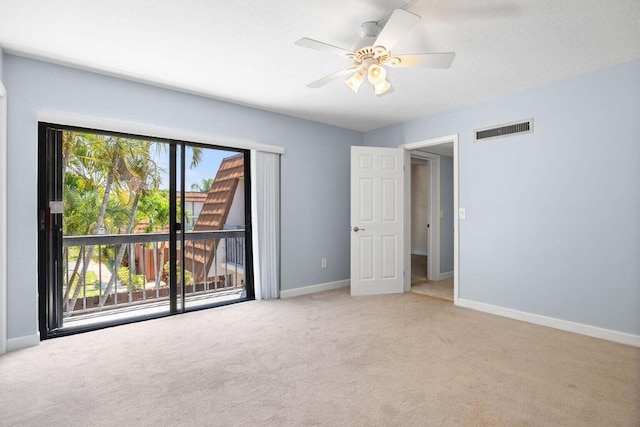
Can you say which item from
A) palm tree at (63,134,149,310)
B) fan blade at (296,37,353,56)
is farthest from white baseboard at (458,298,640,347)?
palm tree at (63,134,149,310)

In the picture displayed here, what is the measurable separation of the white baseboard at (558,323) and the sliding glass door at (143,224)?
8.99 ft

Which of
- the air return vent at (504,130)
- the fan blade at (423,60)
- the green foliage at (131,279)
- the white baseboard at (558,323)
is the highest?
the fan blade at (423,60)

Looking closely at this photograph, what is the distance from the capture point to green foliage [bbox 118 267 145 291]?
3.94m

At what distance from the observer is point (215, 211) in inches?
164

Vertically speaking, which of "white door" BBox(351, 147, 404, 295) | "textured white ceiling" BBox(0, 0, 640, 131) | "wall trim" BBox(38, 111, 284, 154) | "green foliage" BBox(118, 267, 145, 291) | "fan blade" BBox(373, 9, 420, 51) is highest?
"textured white ceiling" BBox(0, 0, 640, 131)

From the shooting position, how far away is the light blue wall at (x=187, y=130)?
8.71 feet

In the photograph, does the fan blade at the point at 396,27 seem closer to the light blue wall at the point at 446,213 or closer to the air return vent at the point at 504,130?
the air return vent at the point at 504,130

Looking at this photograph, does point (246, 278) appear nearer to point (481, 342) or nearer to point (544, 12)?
point (481, 342)

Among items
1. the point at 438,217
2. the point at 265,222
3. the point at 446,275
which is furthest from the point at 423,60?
the point at 446,275

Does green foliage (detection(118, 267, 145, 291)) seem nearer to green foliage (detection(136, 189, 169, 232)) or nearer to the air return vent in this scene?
green foliage (detection(136, 189, 169, 232))

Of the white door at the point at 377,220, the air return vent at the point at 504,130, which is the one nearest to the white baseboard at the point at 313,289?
the white door at the point at 377,220

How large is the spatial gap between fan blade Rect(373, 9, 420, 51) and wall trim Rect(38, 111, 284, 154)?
7.42ft

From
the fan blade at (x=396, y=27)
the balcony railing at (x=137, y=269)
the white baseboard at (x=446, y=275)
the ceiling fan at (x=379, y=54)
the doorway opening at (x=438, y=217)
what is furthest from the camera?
the white baseboard at (x=446, y=275)

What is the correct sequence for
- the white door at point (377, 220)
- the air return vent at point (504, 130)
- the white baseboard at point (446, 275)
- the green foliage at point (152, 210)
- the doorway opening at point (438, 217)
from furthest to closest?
1. the white baseboard at point (446, 275)
2. the doorway opening at point (438, 217)
3. the white door at point (377, 220)
4. the green foliage at point (152, 210)
5. the air return vent at point (504, 130)
